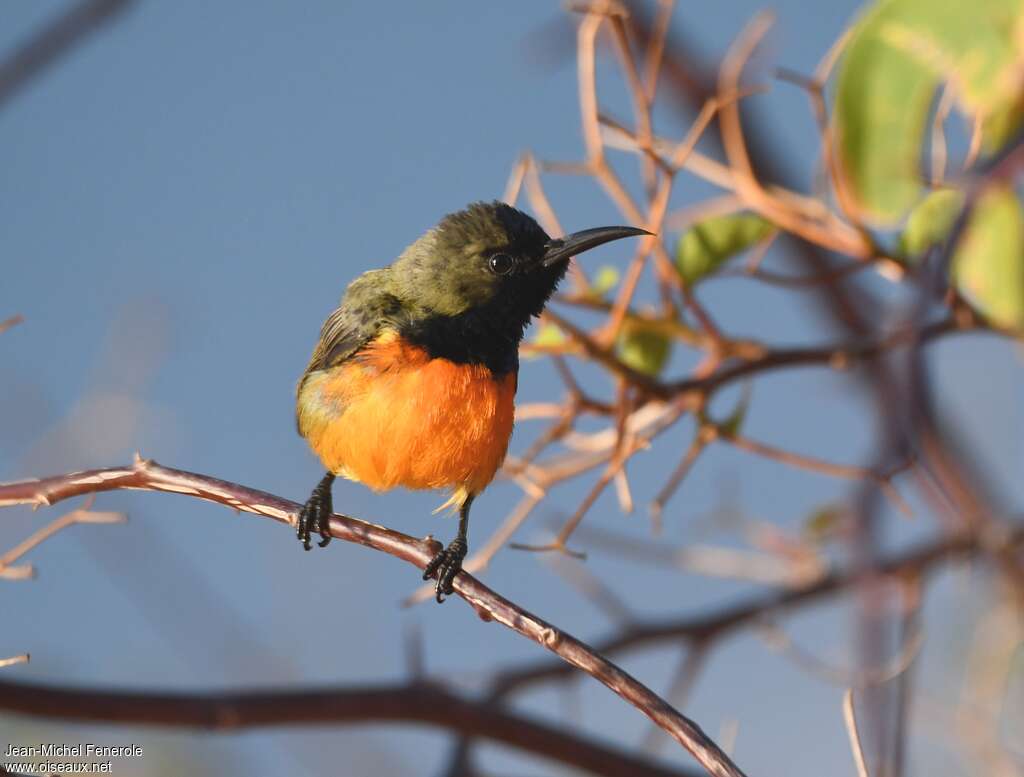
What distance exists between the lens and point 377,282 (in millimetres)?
2373

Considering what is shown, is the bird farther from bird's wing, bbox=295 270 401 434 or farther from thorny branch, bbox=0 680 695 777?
thorny branch, bbox=0 680 695 777

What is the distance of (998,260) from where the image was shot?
6.41 ft

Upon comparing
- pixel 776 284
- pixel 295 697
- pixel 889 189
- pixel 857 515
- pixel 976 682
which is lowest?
pixel 857 515

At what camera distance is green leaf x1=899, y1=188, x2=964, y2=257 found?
1.83 meters

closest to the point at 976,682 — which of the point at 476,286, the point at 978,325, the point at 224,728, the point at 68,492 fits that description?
the point at 978,325

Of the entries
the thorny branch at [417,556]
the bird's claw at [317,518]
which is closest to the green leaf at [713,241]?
the bird's claw at [317,518]

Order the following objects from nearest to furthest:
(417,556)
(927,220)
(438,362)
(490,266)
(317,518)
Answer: (417,556), (317,518), (927,220), (438,362), (490,266)

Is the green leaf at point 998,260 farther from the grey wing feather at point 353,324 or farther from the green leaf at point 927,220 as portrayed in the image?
the grey wing feather at point 353,324

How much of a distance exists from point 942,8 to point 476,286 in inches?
36.6

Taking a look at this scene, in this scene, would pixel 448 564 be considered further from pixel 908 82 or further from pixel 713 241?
pixel 908 82

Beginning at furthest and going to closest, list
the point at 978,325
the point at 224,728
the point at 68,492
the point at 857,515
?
the point at 978,325 → the point at 224,728 → the point at 68,492 → the point at 857,515

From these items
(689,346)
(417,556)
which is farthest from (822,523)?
(417,556)

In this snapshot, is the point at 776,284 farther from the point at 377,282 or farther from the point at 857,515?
the point at 857,515

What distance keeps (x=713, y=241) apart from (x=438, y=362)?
0.57 metres
